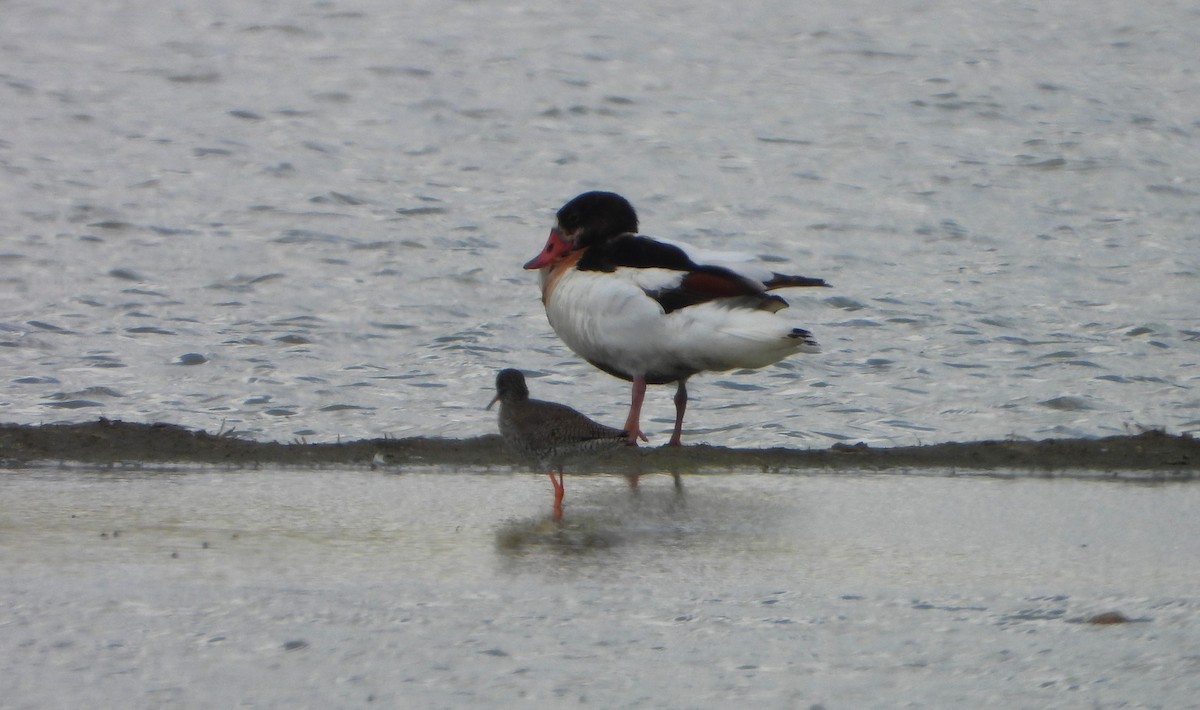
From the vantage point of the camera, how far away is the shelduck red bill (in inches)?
303

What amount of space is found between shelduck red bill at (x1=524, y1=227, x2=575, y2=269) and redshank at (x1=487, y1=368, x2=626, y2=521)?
217cm

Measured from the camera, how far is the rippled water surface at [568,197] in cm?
784

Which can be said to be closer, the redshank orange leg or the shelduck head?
the redshank orange leg

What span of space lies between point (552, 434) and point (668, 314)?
1.77 meters

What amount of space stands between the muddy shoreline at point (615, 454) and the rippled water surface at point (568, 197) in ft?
1.75

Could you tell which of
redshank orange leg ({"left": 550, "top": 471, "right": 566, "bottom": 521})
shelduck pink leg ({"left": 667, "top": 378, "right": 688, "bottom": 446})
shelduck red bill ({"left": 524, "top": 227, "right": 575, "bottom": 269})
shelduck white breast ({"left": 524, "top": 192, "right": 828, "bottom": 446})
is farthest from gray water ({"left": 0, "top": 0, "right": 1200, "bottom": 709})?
shelduck red bill ({"left": 524, "top": 227, "right": 575, "bottom": 269})

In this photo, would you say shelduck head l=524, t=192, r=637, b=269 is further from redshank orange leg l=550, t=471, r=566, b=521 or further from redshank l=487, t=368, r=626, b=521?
redshank orange leg l=550, t=471, r=566, b=521

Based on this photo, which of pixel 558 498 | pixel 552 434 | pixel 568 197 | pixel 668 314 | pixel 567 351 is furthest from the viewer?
pixel 568 197

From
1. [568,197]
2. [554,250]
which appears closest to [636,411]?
[554,250]

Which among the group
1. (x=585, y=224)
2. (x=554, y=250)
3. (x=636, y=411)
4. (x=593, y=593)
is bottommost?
(x=593, y=593)

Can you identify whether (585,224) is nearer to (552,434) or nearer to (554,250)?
(554,250)

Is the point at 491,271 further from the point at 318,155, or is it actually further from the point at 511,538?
the point at 511,538

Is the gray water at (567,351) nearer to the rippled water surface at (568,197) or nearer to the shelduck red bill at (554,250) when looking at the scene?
the rippled water surface at (568,197)

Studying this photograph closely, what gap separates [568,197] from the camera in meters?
12.4
